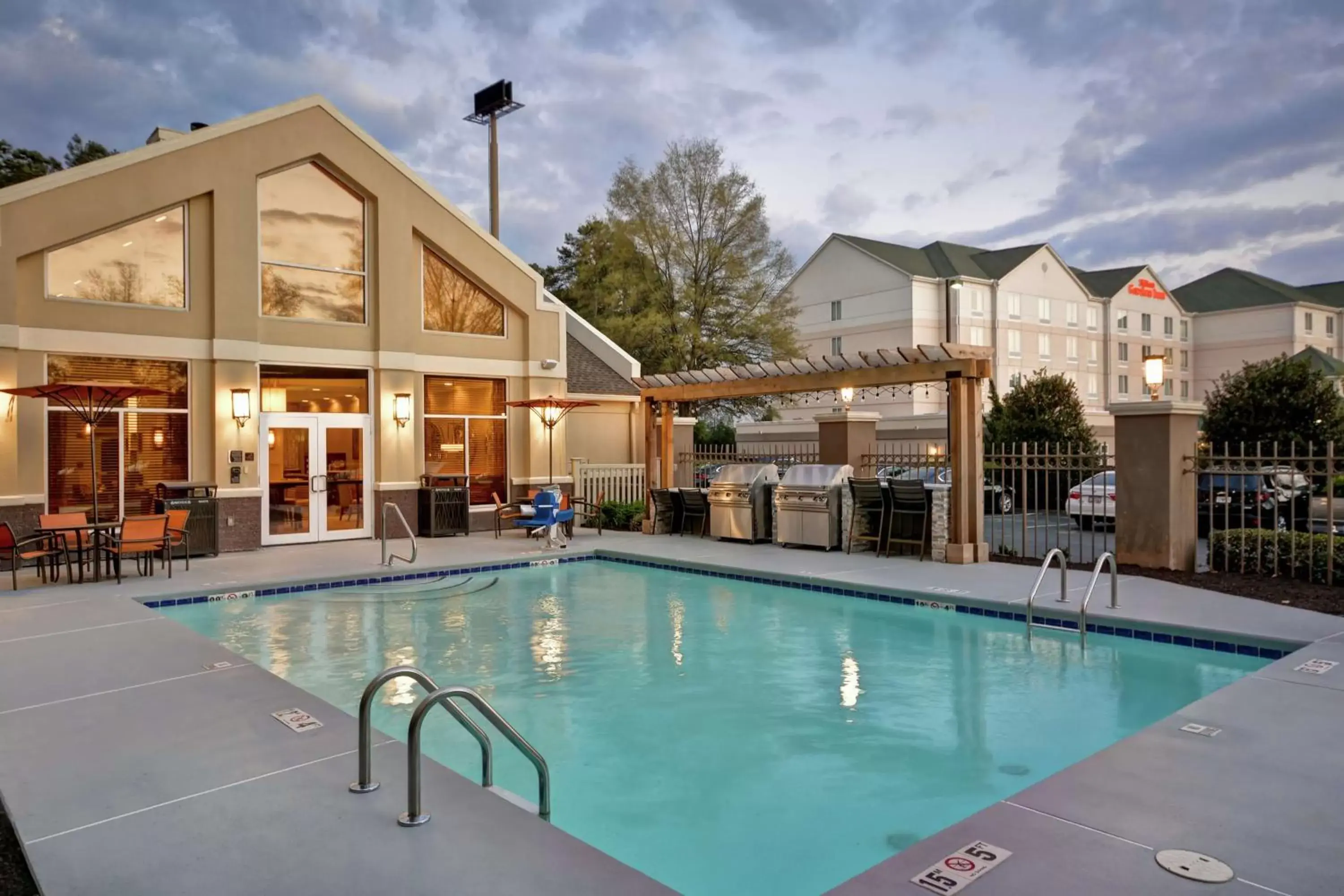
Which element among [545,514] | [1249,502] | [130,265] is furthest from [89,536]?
[1249,502]

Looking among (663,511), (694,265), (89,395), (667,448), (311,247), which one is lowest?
(663,511)

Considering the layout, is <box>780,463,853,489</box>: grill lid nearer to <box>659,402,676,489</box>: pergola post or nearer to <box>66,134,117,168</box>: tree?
<box>659,402,676,489</box>: pergola post

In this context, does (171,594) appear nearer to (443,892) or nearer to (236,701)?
(236,701)

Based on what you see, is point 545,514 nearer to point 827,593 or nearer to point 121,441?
point 827,593

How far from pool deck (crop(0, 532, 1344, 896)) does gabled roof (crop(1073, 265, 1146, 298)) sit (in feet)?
135

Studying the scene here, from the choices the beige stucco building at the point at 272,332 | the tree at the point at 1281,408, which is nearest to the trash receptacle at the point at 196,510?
the beige stucco building at the point at 272,332

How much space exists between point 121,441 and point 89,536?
243 centimetres

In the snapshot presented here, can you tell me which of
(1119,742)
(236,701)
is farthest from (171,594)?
(1119,742)

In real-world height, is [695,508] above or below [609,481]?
below

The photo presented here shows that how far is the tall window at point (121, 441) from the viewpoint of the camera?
1212 cm

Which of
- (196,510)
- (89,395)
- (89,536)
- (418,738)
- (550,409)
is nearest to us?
(418,738)

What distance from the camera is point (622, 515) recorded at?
16578 millimetres

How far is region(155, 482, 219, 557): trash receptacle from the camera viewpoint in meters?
12.3

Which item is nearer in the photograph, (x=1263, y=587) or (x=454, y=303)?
(x=1263, y=587)
